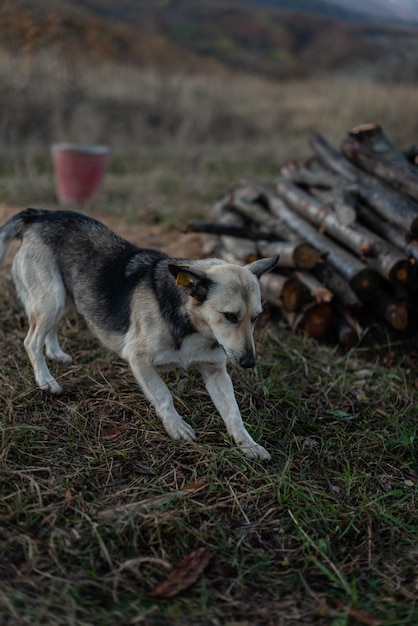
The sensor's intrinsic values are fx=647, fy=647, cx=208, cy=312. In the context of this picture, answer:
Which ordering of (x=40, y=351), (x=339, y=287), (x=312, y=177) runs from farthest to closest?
(x=312, y=177)
(x=339, y=287)
(x=40, y=351)

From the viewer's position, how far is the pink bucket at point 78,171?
10.4 meters

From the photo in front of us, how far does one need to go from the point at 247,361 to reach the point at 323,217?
3374 mm

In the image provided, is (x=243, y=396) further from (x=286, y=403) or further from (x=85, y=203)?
(x=85, y=203)

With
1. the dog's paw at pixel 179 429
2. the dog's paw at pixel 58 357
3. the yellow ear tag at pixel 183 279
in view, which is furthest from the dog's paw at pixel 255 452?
the dog's paw at pixel 58 357

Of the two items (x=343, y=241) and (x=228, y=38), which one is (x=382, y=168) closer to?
(x=343, y=241)

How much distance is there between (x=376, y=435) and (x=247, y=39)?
3664cm

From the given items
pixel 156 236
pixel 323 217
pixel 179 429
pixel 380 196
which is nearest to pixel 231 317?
pixel 179 429

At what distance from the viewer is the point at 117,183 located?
1218 centimetres

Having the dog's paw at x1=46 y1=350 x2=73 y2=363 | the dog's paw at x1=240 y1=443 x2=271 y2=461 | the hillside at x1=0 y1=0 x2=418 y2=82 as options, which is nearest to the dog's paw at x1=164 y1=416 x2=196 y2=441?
the dog's paw at x1=240 y1=443 x2=271 y2=461

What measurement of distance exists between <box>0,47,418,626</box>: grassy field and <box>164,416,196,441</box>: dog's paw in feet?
0.20

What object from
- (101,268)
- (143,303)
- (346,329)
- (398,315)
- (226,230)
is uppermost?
(101,268)

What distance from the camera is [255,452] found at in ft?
13.5

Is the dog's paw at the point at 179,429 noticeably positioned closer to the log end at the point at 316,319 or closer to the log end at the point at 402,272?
the log end at the point at 316,319

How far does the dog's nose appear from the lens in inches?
151
